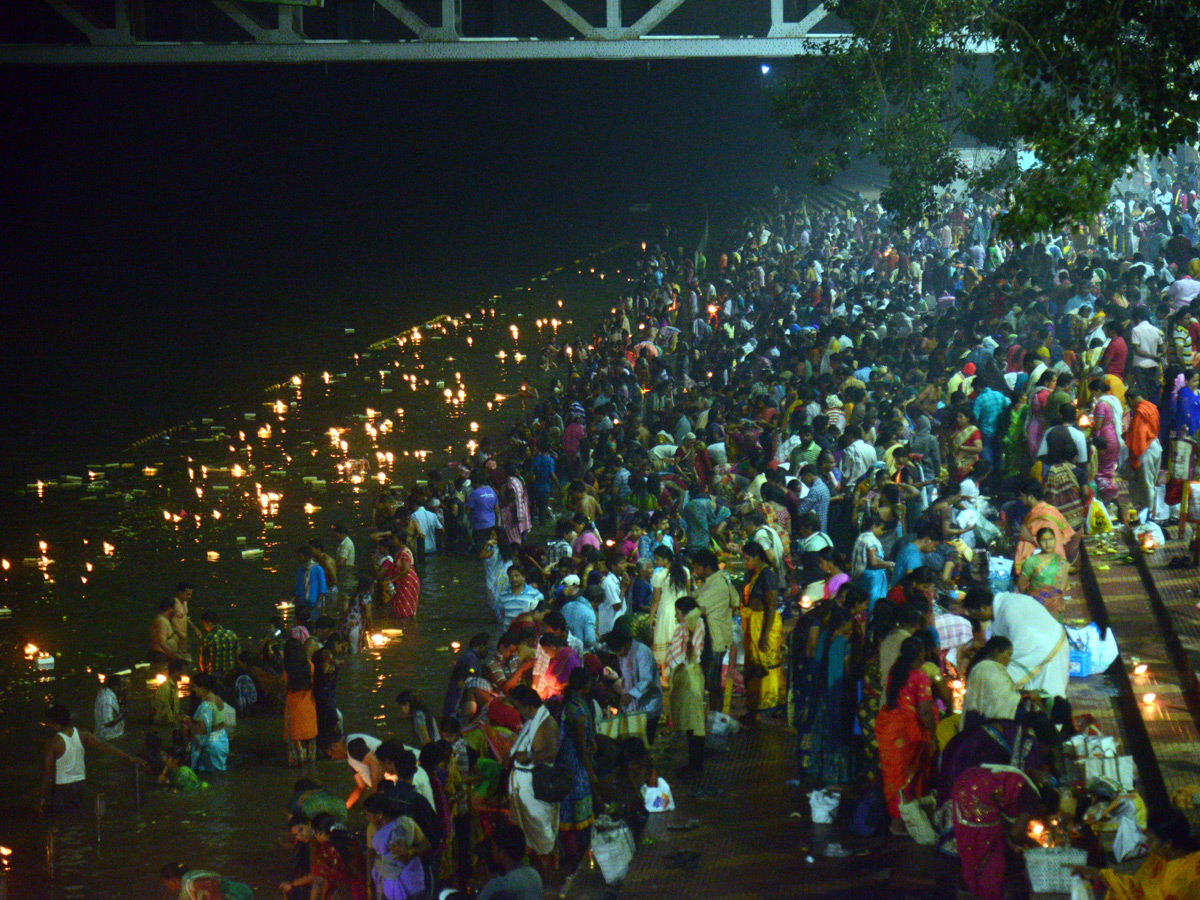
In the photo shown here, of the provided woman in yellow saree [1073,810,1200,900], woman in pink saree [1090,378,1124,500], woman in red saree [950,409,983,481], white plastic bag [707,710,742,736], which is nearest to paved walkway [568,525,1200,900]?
white plastic bag [707,710,742,736]

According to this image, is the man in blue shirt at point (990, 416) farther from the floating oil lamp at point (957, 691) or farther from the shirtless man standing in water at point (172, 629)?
the shirtless man standing in water at point (172, 629)

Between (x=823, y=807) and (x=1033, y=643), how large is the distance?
1503 mm

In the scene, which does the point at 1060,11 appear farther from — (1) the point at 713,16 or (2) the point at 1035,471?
(1) the point at 713,16

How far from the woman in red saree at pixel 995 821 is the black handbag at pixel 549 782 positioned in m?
2.28

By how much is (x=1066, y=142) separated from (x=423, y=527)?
1033cm

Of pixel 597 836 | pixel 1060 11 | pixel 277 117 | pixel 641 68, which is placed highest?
pixel 641 68

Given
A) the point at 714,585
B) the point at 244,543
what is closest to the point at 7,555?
the point at 244,543

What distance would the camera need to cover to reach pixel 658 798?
27.9 feet

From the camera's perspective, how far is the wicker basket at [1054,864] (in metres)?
6.22

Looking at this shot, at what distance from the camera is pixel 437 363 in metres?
30.3

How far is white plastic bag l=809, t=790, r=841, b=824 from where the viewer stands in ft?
26.4

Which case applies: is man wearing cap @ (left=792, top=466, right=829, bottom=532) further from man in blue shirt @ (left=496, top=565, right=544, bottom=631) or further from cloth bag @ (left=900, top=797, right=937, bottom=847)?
cloth bag @ (left=900, top=797, right=937, bottom=847)

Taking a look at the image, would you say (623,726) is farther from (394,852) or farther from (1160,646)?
(1160,646)

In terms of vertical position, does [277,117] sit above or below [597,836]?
above
